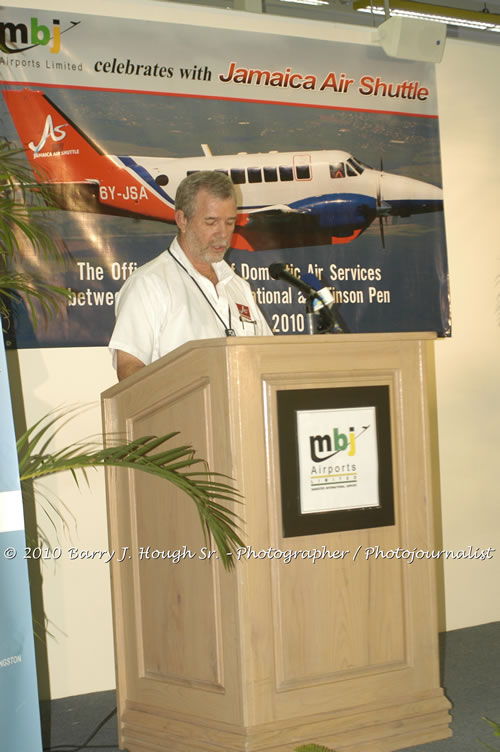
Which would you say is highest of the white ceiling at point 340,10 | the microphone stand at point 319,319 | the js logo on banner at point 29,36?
the white ceiling at point 340,10

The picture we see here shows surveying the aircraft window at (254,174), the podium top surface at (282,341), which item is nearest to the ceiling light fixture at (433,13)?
the aircraft window at (254,174)

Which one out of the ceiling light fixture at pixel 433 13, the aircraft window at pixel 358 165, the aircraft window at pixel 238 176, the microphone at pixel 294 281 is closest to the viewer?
the microphone at pixel 294 281

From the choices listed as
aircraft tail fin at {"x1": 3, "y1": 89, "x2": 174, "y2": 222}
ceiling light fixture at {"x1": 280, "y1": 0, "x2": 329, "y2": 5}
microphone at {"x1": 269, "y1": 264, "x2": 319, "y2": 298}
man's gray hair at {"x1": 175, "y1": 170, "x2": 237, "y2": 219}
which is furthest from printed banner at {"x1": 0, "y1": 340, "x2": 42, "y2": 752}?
ceiling light fixture at {"x1": 280, "y1": 0, "x2": 329, "y2": 5}

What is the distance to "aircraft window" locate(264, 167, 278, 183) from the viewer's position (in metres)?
4.34

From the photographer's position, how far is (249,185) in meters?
4.30

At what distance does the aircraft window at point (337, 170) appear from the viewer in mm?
4480

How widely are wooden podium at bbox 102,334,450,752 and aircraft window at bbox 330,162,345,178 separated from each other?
193cm

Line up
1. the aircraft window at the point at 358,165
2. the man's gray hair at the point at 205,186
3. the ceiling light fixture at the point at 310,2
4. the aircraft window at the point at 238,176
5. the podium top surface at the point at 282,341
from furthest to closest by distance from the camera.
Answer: the ceiling light fixture at the point at 310,2
the aircraft window at the point at 358,165
the aircraft window at the point at 238,176
the man's gray hair at the point at 205,186
the podium top surface at the point at 282,341

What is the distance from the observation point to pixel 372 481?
2648 millimetres

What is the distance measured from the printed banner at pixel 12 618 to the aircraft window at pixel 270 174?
257 cm

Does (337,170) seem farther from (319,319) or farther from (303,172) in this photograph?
(319,319)

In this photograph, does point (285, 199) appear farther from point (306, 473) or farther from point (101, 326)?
point (306, 473)

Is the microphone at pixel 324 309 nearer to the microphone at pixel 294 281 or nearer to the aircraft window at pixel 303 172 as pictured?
the microphone at pixel 294 281

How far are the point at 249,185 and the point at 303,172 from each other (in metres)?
0.32
